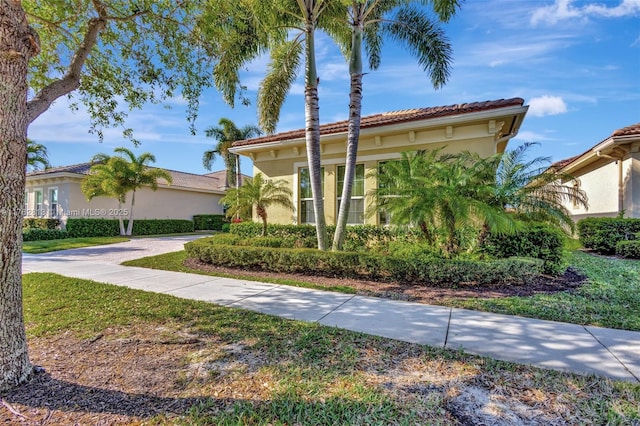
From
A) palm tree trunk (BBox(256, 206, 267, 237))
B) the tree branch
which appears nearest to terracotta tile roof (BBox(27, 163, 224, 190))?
palm tree trunk (BBox(256, 206, 267, 237))

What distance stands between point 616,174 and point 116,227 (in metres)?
27.0

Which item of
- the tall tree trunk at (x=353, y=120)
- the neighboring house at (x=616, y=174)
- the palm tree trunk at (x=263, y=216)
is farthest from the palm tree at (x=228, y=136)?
the neighboring house at (x=616, y=174)

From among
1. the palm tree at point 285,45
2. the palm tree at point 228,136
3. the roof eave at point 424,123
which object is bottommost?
the roof eave at point 424,123

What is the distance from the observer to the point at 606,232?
33.8 ft

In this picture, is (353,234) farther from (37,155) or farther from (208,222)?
(37,155)

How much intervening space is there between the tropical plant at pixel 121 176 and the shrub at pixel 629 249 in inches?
907

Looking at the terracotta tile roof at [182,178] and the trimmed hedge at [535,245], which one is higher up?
the terracotta tile roof at [182,178]

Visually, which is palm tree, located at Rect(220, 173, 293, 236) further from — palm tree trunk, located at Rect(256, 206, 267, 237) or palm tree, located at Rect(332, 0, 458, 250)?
palm tree, located at Rect(332, 0, 458, 250)

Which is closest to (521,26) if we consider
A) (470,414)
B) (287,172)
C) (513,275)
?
(513,275)

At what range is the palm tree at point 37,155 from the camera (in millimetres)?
19611

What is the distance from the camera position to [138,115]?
22.8 ft

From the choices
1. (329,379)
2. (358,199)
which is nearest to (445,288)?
(329,379)

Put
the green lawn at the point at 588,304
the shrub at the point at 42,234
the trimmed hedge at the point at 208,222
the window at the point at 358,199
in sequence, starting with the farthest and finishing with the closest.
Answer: the trimmed hedge at the point at 208,222, the shrub at the point at 42,234, the window at the point at 358,199, the green lawn at the point at 588,304

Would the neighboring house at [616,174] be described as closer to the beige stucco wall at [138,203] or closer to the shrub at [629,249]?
the shrub at [629,249]
